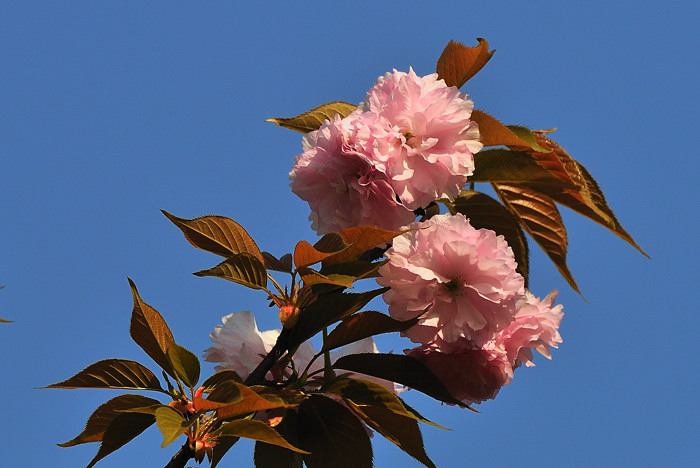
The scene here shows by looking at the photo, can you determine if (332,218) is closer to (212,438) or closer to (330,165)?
(330,165)

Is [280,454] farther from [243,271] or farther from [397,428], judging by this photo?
[243,271]

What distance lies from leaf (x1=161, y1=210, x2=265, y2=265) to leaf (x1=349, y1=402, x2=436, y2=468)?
1.05 ft

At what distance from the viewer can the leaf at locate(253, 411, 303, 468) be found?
133 cm

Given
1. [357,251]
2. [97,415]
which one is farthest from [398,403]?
[97,415]

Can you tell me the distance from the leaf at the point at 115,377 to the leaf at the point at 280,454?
0.20 m

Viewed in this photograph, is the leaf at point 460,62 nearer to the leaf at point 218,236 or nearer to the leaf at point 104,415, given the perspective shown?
the leaf at point 218,236

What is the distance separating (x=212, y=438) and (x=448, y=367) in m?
0.46

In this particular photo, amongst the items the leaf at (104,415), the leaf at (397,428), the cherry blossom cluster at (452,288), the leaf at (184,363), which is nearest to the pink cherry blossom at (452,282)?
the cherry blossom cluster at (452,288)

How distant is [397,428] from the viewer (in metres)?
1.34

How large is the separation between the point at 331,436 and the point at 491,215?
2.00ft

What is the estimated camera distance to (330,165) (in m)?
1.39

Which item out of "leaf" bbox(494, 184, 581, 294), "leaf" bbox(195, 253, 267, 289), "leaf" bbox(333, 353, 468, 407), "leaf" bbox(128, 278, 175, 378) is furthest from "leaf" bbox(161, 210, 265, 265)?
"leaf" bbox(494, 184, 581, 294)

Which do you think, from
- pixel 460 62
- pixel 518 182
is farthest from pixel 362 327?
pixel 460 62

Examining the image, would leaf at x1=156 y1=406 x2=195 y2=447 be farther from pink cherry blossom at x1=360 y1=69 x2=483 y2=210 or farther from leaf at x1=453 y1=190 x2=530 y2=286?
leaf at x1=453 y1=190 x2=530 y2=286
